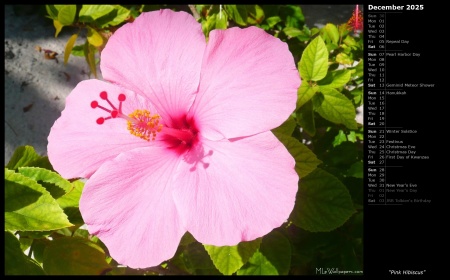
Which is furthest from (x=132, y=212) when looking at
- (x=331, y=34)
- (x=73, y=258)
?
(x=331, y=34)

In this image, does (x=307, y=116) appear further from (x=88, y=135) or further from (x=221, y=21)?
(x=88, y=135)

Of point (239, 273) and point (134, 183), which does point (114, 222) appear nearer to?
point (134, 183)

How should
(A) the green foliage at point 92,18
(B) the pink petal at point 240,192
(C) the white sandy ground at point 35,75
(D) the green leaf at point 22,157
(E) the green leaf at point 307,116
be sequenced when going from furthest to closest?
(C) the white sandy ground at point 35,75
(A) the green foliage at point 92,18
(E) the green leaf at point 307,116
(D) the green leaf at point 22,157
(B) the pink petal at point 240,192

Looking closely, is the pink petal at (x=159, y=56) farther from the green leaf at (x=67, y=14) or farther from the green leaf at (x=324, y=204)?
the green leaf at (x=67, y=14)

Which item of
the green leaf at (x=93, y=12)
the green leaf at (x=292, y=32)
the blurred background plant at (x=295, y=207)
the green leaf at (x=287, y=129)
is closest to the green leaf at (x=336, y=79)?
the blurred background plant at (x=295, y=207)

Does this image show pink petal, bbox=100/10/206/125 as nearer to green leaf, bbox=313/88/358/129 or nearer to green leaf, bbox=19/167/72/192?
green leaf, bbox=19/167/72/192

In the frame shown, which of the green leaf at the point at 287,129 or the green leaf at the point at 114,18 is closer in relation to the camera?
the green leaf at the point at 287,129
